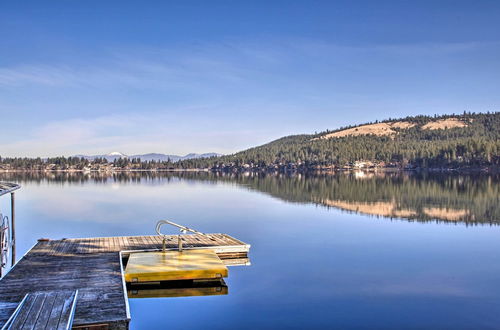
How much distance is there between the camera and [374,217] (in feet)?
127

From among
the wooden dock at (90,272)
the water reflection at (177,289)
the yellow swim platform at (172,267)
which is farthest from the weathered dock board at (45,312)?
the yellow swim platform at (172,267)

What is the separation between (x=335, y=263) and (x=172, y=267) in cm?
802

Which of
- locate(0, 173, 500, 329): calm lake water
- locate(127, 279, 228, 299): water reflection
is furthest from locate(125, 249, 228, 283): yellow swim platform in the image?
locate(0, 173, 500, 329): calm lake water

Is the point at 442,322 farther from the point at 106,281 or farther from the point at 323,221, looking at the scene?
the point at 323,221

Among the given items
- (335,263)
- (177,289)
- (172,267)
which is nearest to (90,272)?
(172,267)

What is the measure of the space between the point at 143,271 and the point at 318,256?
9812 mm

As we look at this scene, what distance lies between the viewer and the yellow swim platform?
15773 millimetres

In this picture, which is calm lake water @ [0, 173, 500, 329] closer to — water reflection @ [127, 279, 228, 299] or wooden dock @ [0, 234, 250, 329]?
water reflection @ [127, 279, 228, 299]

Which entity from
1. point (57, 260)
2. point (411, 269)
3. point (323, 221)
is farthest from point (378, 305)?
point (323, 221)

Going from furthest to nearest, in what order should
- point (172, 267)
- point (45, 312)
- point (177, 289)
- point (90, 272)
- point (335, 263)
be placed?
1. point (335, 263)
2. point (172, 267)
3. point (177, 289)
4. point (90, 272)
5. point (45, 312)

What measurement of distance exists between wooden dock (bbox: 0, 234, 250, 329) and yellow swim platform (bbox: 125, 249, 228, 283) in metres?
0.60

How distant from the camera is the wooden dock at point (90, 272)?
35.9 feet

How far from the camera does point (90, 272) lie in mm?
15289

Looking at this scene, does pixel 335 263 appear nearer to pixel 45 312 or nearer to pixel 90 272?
pixel 90 272
